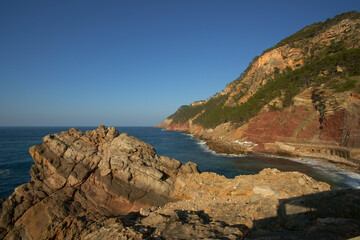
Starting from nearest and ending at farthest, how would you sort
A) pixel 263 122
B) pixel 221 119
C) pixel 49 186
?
pixel 49 186
pixel 263 122
pixel 221 119

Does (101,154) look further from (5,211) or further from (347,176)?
(347,176)

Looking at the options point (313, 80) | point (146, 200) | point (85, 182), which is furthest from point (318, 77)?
point (85, 182)

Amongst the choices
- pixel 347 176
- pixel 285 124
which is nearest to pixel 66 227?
pixel 347 176

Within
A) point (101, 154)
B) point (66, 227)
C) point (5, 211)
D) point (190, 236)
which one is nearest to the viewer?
point (190, 236)

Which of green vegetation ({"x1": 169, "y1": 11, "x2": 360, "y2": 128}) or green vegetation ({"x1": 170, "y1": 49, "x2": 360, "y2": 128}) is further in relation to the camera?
green vegetation ({"x1": 170, "y1": 49, "x2": 360, "y2": 128})

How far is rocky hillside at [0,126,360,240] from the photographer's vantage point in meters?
6.99

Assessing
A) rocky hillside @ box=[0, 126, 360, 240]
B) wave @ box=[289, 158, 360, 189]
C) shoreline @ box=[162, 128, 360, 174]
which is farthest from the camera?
shoreline @ box=[162, 128, 360, 174]

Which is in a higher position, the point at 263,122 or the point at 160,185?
the point at 263,122

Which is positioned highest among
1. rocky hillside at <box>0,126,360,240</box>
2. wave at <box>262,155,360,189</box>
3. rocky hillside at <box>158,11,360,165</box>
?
rocky hillside at <box>158,11,360,165</box>

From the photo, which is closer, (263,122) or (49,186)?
(49,186)

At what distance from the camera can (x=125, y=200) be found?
13.8 meters

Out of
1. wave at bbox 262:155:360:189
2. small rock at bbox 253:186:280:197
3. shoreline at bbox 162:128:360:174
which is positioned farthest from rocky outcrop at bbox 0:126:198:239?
shoreline at bbox 162:128:360:174

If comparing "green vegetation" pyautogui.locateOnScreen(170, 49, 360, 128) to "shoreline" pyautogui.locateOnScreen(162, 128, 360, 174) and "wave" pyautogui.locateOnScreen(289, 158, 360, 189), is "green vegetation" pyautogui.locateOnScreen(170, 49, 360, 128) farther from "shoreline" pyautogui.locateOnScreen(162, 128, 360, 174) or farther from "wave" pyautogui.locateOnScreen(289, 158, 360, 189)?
"wave" pyautogui.locateOnScreen(289, 158, 360, 189)

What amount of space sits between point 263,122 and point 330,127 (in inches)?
588
